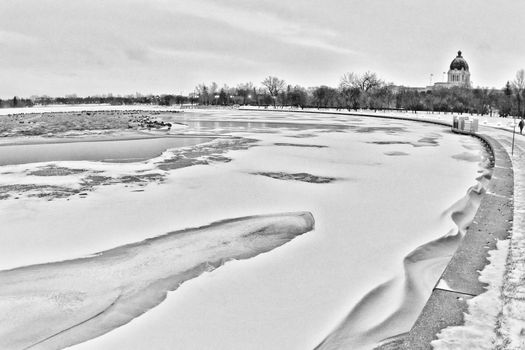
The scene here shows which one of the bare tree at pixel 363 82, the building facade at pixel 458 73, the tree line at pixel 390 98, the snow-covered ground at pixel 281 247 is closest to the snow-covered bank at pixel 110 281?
the snow-covered ground at pixel 281 247

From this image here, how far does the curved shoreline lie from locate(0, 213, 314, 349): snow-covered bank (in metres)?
2.78

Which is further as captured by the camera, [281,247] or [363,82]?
[363,82]

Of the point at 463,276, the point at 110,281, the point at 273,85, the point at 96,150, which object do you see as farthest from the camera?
the point at 273,85

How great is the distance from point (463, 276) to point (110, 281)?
4.87m

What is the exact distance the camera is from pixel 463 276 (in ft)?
18.2

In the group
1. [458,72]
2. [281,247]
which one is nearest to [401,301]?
[281,247]

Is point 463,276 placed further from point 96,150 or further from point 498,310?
point 96,150

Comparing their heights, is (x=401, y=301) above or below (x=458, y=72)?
below

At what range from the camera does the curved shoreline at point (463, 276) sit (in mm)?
4266

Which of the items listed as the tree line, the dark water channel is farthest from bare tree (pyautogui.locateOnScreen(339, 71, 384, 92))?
the dark water channel

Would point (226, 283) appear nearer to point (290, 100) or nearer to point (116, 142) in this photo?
point (116, 142)

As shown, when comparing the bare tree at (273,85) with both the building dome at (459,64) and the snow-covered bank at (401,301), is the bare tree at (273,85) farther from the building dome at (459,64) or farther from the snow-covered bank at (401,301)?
the snow-covered bank at (401,301)

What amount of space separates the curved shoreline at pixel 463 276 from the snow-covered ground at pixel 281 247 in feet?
0.81

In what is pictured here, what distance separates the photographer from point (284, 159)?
16.6 m
